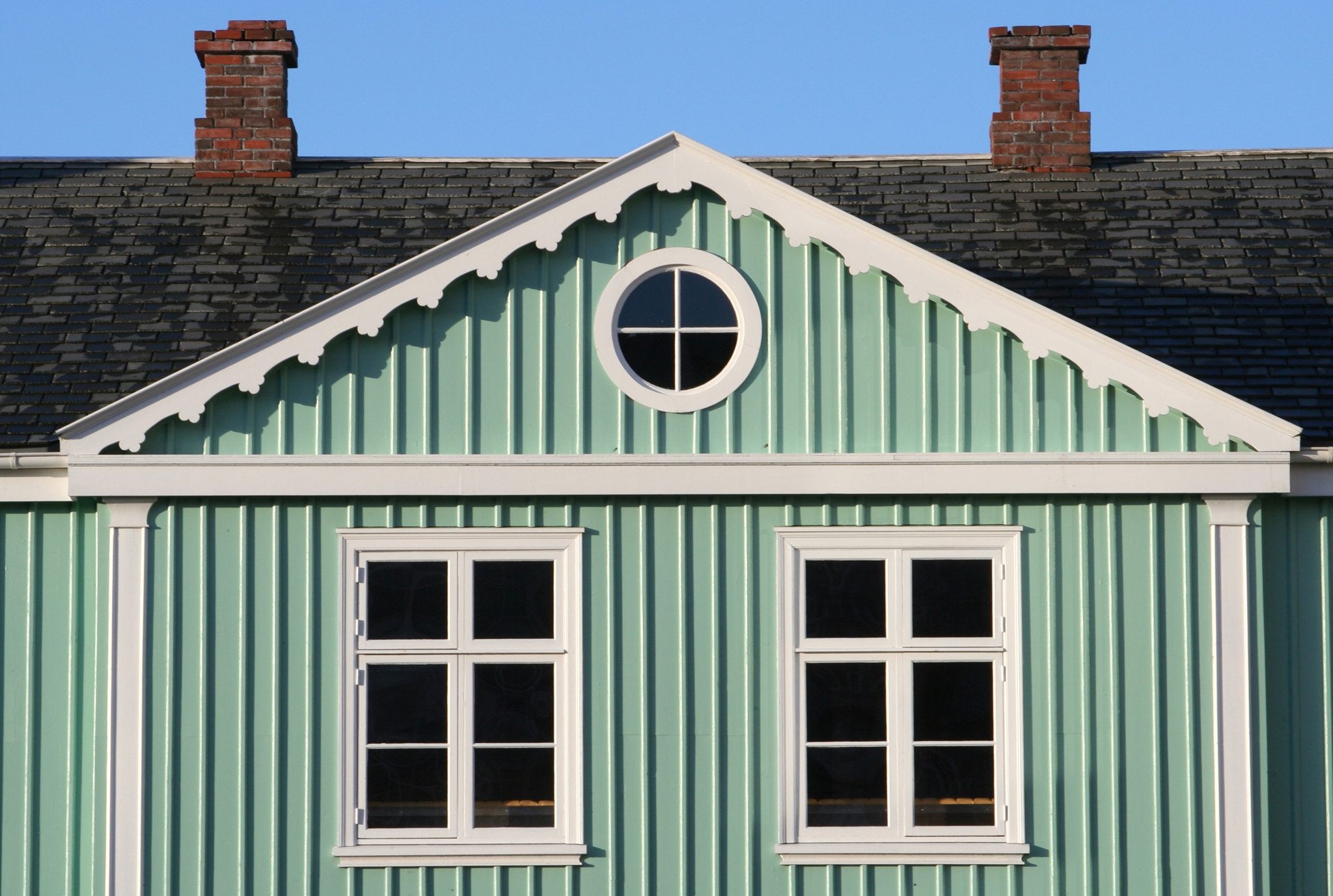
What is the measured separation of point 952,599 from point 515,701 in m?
2.71

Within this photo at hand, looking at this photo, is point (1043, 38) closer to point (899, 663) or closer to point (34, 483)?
point (899, 663)

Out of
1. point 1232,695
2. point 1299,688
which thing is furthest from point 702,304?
point 1299,688

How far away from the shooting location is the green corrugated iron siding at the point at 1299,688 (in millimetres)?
8391

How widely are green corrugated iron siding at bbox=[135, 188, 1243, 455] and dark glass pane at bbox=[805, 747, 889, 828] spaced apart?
183 centimetres

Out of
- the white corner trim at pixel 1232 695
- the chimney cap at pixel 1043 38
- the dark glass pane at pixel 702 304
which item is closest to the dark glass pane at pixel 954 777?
the white corner trim at pixel 1232 695

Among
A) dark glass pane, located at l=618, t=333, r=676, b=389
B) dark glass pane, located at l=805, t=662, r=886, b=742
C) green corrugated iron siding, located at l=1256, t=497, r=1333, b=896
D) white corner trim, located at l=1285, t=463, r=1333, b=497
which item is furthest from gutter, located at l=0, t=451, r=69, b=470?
white corner trim, located at l=1285, t=463, r=1333, b=497

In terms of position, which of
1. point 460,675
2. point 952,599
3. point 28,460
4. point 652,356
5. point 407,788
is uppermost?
point 652,356

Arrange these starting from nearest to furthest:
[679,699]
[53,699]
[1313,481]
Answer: [679,699]
[53,699]
[1313,481]

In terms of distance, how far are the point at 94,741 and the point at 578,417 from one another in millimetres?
3531

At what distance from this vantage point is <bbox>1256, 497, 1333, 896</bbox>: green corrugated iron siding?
839cm

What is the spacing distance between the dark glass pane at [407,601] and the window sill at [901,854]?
245 cm

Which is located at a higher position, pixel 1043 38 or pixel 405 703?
pixel 1043 38

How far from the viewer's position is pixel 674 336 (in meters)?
8.28

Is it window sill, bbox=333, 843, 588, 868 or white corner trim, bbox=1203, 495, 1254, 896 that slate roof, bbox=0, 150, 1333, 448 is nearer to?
white corner trim, bbox=1203, 495, 1254, 896
